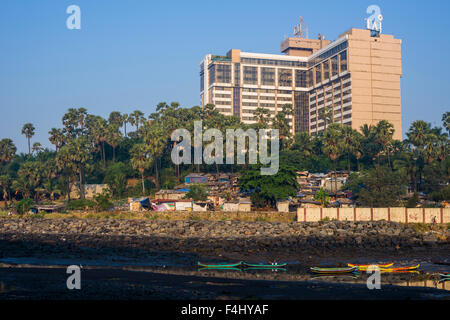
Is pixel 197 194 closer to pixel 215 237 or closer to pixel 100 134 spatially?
pixel 215 237

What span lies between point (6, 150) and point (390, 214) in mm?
86181

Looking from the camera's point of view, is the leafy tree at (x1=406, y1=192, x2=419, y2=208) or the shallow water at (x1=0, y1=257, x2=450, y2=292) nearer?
the shallow water at (x1=0, y1=257, x2=450, y2=292)

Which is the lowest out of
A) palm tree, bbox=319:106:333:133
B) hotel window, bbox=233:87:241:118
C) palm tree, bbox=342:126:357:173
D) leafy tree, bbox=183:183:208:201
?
leafy tree, bbox=183:183:208:201

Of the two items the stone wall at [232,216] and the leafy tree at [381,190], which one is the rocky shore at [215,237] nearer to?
the stone wall at [232,216]

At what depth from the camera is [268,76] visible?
19562cm

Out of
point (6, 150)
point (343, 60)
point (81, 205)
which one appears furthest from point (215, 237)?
point (343, 60)

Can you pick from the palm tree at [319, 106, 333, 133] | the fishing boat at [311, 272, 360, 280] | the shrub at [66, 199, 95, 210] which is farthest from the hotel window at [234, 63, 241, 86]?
the fishing boat at [311, 272, 360, 280]

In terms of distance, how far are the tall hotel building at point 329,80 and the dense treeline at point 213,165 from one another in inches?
2495

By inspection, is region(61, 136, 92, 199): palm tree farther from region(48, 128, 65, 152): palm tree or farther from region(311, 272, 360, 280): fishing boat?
region(311, 272, 360, 280): fishing boat

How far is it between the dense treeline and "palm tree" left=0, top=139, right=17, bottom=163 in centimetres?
2

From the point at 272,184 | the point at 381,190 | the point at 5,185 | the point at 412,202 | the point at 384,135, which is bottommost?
the point at 412,202

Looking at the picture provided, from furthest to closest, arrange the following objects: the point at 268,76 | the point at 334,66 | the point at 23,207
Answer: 1. the point at 268,76
2. the point at 334,66
3. the point at 23,207

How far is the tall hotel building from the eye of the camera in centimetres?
16725

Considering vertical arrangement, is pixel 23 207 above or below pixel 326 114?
below
